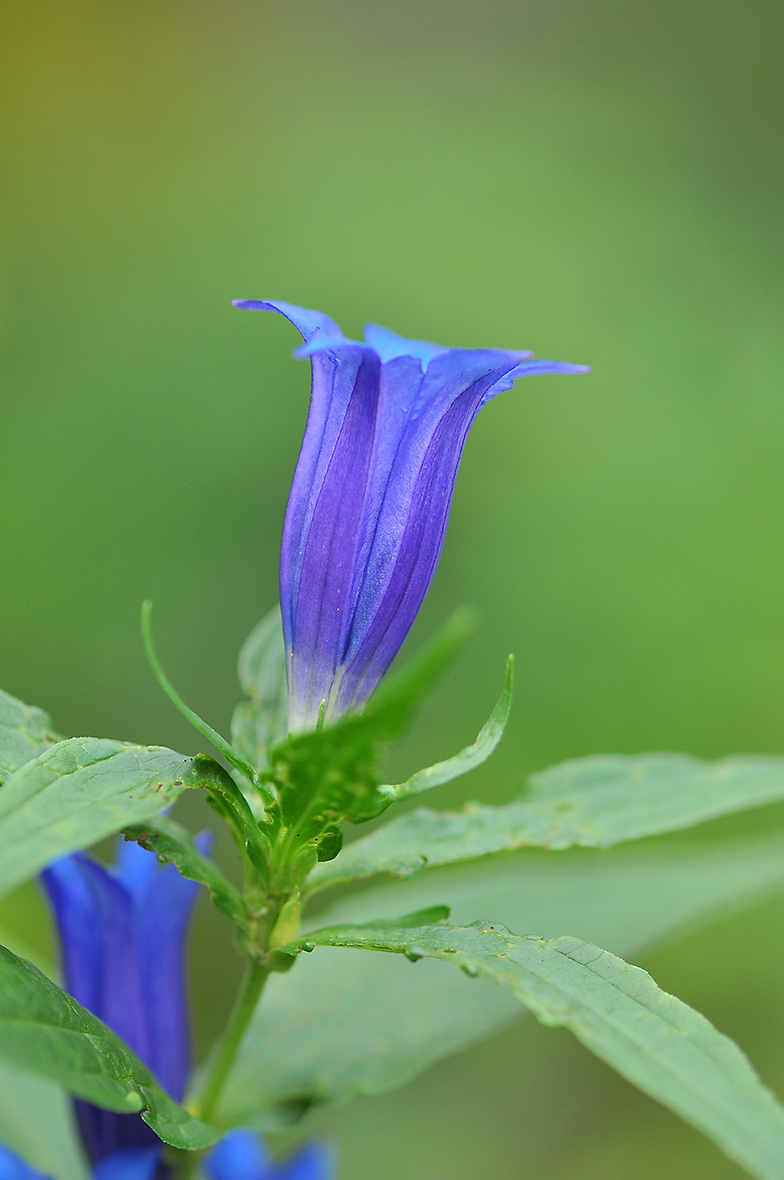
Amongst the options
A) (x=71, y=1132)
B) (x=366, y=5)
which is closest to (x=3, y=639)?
(x=71, y=1132)

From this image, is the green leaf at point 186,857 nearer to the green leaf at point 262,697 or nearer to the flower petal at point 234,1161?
the green leaf at point 262,697

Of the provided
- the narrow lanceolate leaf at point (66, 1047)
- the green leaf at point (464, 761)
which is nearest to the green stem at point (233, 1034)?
the narrow lanceolate leaf at point (66, 1047)

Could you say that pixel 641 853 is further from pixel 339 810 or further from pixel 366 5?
pixel 366 5

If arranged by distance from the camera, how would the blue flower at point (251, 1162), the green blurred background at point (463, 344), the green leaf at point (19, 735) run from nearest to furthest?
the green leaf at point (19, 735) → the blue flower at point (251, 1162) → the green blurred background at point (463, 344)

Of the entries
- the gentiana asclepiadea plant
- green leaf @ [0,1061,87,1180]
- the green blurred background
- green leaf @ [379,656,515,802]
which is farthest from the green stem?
the green blurred background

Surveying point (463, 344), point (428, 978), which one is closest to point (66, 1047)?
point (428, 978)

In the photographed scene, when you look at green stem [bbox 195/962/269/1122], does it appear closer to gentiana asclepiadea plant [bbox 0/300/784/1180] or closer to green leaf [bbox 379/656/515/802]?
gentiana asclepiadea plant [bbox 0/300/784/1180]
